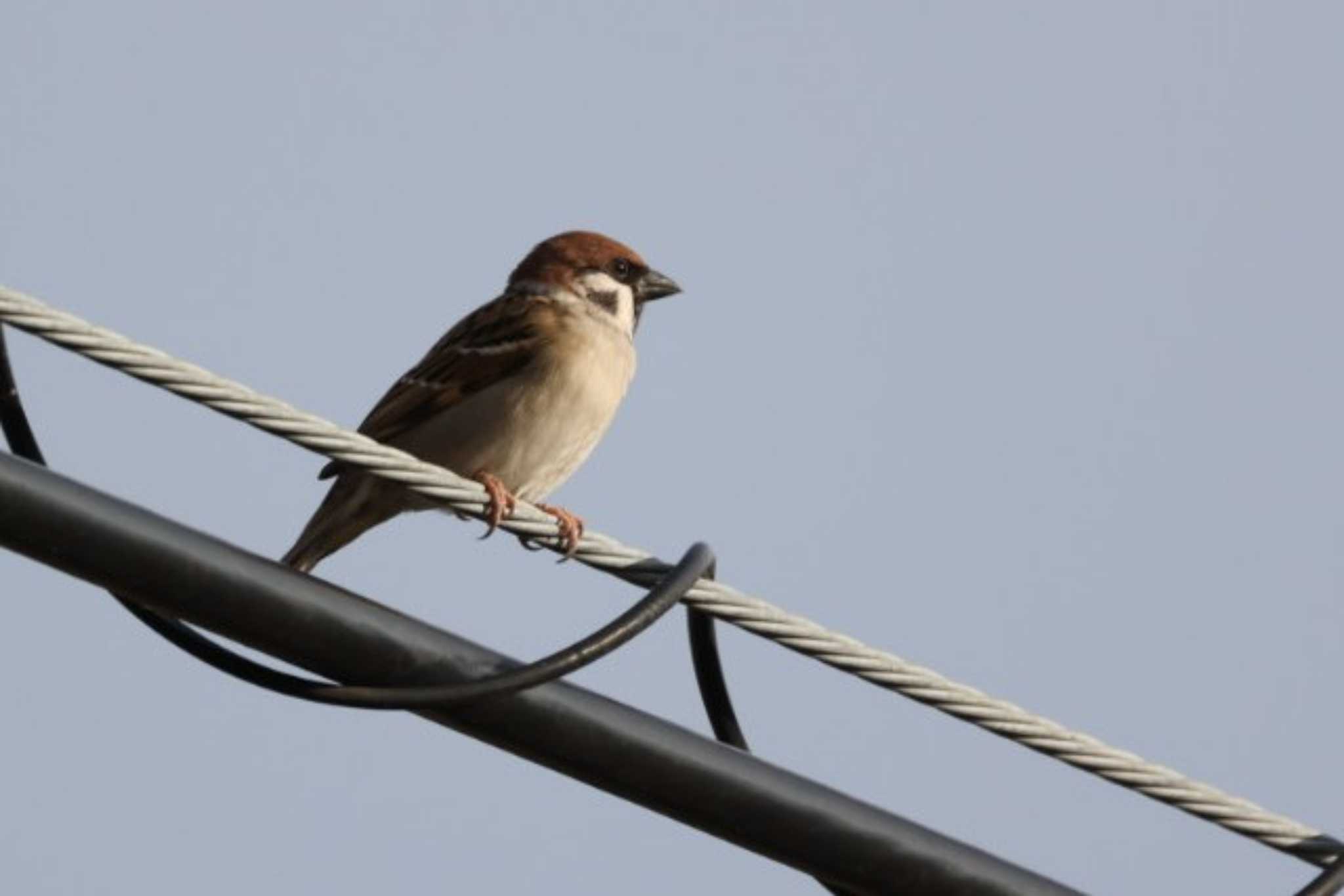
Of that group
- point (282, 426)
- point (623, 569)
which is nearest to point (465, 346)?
point (623, 569)

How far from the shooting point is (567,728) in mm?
3865

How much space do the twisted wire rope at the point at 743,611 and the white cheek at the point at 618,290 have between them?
12.4 ft

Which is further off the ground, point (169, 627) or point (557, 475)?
point (557, 475)

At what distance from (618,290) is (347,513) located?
143 centimetres

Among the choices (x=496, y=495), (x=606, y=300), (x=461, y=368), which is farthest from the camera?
(x=606, y=300)

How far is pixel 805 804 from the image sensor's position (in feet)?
12.9

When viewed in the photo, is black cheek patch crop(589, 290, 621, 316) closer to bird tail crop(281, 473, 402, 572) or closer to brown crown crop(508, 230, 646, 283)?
brown crown crop(508, 230, 646, 283)

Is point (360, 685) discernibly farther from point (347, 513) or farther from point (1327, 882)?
point (347, 513)

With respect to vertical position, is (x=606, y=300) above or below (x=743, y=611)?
above

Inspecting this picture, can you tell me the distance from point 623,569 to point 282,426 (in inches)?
30.7

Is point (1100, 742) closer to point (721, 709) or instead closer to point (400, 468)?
point (721, 709)

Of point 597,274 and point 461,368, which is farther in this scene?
point 597,274

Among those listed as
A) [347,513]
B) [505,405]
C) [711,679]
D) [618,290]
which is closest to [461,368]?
[505,405]

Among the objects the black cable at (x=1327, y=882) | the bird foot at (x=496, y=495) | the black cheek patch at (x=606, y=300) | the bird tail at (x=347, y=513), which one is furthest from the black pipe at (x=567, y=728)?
the black cheek patch at (x=606, y=300)
